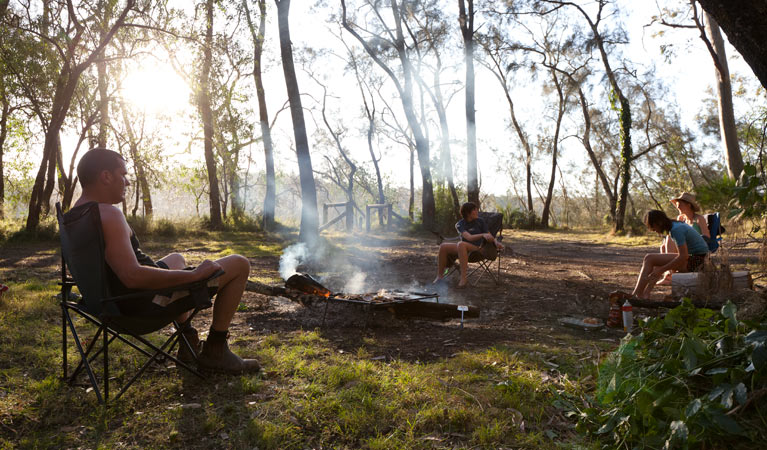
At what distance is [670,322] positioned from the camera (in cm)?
206

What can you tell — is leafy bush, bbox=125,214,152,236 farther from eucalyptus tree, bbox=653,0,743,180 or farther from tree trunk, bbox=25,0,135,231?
eucalyptus tree, bbox=653,0,743,180

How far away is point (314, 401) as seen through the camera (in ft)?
7.26

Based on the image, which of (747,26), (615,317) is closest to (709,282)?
(615,317)

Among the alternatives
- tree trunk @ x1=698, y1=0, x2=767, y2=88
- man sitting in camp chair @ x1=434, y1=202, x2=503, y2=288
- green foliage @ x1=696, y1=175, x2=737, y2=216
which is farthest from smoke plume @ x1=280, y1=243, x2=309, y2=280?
tree trunk @ x1=698, y1=0, x2=767, y2=88

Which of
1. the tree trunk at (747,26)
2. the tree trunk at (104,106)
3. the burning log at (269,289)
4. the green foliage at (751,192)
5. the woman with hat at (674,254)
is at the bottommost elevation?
the burning log at (269,289)

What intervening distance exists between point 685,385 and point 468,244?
4064mm

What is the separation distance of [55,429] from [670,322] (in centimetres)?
265

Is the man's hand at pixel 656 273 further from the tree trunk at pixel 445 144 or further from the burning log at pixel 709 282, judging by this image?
the tree trunk at pixel 445 144

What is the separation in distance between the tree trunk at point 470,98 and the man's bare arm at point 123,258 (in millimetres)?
12587

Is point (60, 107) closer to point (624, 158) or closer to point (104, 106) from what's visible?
point (104, 106)

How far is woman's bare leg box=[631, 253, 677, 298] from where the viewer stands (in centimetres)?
452

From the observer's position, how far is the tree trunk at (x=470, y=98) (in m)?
14.1

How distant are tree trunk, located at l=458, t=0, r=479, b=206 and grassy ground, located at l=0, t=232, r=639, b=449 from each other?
1126 centimetres

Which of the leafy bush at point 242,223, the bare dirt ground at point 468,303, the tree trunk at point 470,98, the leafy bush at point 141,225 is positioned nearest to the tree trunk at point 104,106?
the leafy bush at point 141,225
